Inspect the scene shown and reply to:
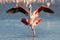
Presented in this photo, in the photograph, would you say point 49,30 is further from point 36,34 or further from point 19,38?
point 19,38

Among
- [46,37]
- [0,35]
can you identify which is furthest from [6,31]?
[46,37]

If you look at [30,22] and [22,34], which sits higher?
[30,22]

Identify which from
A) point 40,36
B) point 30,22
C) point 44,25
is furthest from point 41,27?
point 30,22

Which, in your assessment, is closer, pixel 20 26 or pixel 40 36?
pixel 40 36

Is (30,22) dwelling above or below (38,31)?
above

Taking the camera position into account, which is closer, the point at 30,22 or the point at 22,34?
the point at 30,22

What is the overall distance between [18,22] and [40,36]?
457 cm

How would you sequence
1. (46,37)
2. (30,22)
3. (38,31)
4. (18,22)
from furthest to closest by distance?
1. (18,22)
2. (38,31)
3. (46,37)
4. (30,22)

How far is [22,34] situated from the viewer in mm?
16859

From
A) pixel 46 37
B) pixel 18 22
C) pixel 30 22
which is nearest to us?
pixel 30 22

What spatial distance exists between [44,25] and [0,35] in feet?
9.60

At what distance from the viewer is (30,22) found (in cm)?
1495

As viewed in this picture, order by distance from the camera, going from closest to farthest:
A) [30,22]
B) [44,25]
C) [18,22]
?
[30,22]
[44,25]
[18,22]

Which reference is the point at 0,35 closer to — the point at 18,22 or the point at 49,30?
the point at 49,30
